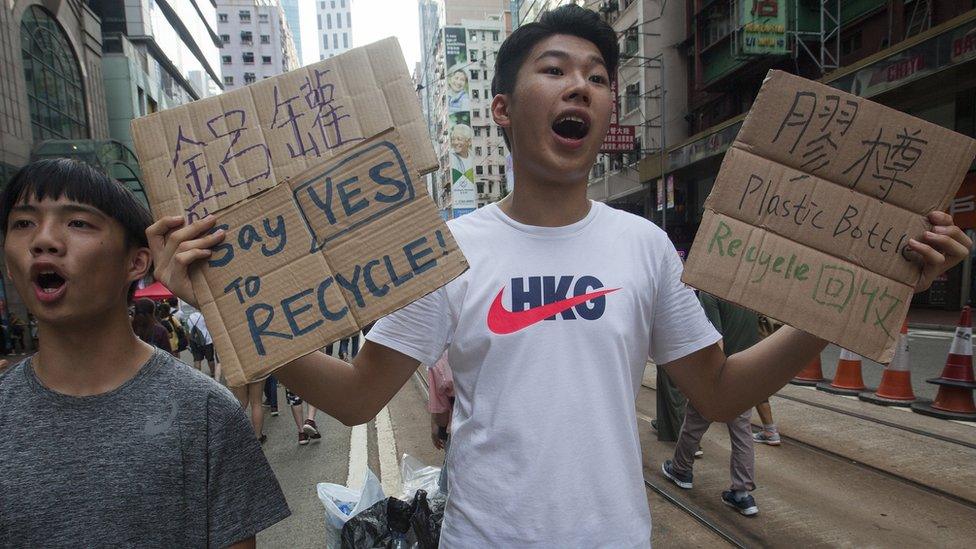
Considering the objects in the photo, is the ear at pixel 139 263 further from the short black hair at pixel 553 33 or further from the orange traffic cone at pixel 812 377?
the orange traffic cone at pixel 812 377

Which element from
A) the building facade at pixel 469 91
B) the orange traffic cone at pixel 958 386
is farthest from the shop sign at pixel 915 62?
the building facade at pixel 469 91

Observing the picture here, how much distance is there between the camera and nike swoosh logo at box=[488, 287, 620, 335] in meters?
1.45

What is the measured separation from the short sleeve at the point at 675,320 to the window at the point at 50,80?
79.9ft

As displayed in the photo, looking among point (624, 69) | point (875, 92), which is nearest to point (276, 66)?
point (624, 69)

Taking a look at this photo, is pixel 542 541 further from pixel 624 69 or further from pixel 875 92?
pixel 624 69

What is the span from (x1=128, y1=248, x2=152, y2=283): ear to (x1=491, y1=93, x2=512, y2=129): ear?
104 cm

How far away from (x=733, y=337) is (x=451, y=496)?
3676 millimetres

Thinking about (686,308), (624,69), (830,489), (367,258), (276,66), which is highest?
(276,66)

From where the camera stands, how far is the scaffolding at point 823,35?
56.3 feet

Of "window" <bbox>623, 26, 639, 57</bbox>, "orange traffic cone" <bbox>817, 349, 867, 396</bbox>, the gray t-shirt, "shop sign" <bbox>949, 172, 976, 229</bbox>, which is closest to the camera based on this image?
the gray t-shirt

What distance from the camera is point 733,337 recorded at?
4543mm

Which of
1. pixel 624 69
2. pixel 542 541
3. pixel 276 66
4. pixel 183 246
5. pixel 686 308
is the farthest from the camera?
pixel 276 66

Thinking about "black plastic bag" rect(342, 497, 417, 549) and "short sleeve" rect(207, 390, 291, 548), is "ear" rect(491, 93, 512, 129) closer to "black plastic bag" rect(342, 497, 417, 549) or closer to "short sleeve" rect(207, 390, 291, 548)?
"short sleeve" rect(207, 390, 291, 548)

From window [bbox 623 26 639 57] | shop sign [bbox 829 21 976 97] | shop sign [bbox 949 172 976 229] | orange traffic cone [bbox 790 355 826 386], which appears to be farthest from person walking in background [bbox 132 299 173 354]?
window [bbox 623 26 639 57]
